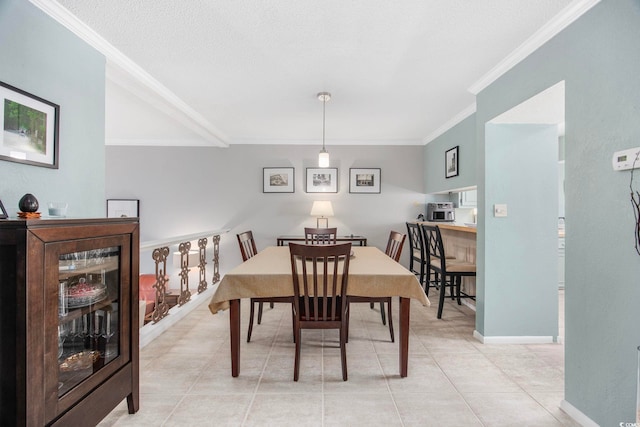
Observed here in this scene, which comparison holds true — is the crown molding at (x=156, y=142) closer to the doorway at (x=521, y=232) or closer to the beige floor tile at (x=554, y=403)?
the doorway at (x=521, y=232)

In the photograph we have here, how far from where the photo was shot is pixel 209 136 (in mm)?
4531

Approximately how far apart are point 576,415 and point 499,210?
1.49 metres

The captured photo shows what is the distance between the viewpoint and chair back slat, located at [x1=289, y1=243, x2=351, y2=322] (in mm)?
1972

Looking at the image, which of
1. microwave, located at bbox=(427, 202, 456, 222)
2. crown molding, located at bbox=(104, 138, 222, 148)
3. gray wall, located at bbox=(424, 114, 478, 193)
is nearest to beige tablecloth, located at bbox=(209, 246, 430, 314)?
gray wall, located at bbox=(424, 114, 478, 193)

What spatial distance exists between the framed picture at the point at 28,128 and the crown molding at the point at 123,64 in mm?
529

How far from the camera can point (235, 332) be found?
2.13 meters

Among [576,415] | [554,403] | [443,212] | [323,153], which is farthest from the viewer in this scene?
[443,212]

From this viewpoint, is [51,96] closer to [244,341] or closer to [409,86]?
[244,341]

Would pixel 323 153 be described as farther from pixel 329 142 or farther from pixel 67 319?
pixel 67 319

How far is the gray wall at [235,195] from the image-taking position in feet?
17.0

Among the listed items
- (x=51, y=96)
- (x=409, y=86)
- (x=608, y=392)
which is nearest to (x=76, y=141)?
(x=51, y=96)

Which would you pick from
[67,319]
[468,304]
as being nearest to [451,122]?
[468,304]

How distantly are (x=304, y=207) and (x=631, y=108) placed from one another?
13.6ft

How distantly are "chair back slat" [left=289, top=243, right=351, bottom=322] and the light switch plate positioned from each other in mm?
1482
